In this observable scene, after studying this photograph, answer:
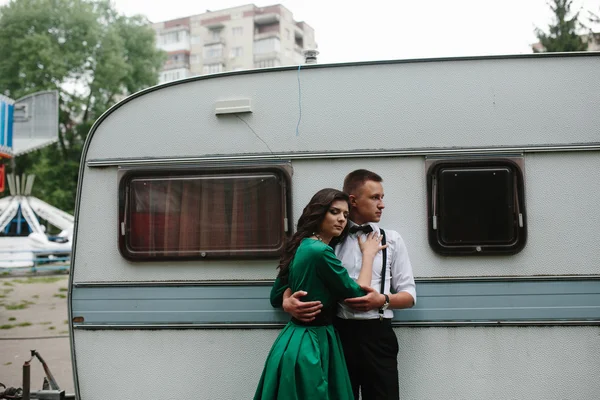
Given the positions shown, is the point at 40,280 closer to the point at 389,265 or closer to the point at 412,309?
the point at 412,309

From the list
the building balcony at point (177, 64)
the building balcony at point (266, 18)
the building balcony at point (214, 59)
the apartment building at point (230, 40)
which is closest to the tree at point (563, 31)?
the apartment building at point (230, 40)

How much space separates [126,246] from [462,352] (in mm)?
2610

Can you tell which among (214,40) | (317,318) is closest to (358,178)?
(317,318)

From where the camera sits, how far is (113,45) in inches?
1130

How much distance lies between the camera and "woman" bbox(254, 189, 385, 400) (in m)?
2.86

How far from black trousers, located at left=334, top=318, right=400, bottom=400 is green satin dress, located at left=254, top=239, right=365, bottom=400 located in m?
0.18

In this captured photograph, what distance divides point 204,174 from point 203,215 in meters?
0.31

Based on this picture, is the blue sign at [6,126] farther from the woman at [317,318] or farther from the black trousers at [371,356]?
the black trousers at [371,356]

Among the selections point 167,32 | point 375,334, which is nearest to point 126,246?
point 375,334

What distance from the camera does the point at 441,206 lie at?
11.9 feet

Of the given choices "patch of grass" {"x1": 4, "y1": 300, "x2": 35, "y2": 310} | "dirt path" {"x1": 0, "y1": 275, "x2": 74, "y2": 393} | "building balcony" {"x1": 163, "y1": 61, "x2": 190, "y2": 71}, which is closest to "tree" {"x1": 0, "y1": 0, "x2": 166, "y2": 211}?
"dirt path" {"x1": 0, "y1": 275, "x2": 74, "y2": 393}

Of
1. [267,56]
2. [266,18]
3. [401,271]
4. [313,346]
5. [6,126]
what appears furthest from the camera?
[266,18]

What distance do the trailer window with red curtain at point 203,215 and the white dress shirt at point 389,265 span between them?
56 centimetres

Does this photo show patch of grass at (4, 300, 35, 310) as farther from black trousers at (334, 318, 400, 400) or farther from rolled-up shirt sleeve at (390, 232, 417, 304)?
rolled-up shirt sleeve at (390, 232, 417, 304)
